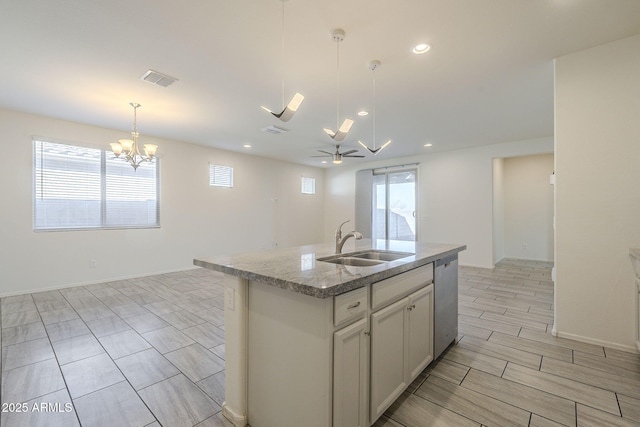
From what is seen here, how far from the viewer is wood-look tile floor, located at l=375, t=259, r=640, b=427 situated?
5.46 ft

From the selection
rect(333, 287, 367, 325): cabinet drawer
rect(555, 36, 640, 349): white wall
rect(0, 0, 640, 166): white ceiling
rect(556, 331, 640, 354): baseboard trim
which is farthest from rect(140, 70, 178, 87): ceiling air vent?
rect(556, 331, 640, 354): baseboard trim

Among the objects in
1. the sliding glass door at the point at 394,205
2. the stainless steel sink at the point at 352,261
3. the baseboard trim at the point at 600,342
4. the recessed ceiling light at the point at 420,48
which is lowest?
the baseboard trim at the point at 600,342

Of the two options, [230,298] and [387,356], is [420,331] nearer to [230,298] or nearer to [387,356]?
[387,356]

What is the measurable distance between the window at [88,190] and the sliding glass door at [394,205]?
17.6 feet

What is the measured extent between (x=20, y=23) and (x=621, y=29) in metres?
4.72

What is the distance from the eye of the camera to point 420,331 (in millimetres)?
2004

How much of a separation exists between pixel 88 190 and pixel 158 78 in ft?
9.62

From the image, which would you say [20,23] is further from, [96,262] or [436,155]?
[436,155]

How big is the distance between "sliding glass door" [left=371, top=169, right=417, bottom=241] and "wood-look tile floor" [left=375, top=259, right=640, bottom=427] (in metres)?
4.13

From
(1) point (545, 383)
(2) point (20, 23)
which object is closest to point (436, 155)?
(1) point (545, 383)

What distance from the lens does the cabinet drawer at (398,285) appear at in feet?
5.10

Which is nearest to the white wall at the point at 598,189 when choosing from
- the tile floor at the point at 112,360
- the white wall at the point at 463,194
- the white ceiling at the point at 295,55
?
the white ceiling at the point at 295,55

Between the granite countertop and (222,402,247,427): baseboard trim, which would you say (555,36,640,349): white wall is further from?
(222,402,247,427): baseboard trim

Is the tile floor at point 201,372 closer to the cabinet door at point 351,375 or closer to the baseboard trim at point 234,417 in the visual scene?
the baseboard trim at point 234,417
